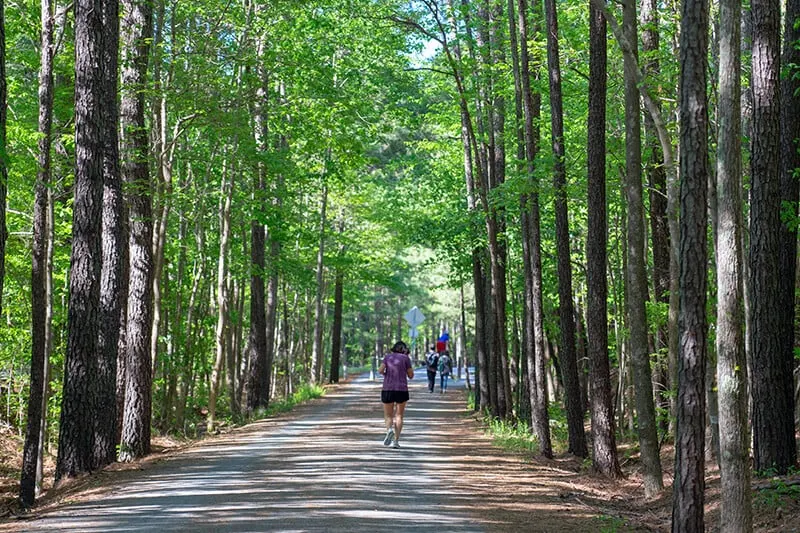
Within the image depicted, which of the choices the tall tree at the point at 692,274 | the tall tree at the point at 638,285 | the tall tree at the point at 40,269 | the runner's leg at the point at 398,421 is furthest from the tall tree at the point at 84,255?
the tall tree at the point at 692,274

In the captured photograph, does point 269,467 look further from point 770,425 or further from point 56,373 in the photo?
point 56,373

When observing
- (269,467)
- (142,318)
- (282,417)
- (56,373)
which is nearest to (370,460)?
(269,467)

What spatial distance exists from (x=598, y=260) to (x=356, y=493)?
19.8ft

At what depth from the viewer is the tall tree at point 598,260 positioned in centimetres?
1555

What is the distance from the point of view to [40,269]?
16750 mm

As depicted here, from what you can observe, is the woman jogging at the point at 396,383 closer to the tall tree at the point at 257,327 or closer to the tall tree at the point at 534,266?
the tall tree at the point at 534,266

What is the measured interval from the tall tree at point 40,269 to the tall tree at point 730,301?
1091 cm

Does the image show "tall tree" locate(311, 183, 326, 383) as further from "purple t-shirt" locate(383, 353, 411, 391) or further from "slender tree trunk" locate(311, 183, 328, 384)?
"purple t-shirt" locate(383, 353, 411, 391)

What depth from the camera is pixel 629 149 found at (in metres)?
13.3

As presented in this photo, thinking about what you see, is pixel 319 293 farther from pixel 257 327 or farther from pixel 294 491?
pixel 294 491

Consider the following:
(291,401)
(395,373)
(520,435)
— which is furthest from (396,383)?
(291,401)

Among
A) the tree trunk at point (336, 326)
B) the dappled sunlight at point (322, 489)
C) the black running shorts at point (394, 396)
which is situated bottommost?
the dappled sunlight at point (322, 489)

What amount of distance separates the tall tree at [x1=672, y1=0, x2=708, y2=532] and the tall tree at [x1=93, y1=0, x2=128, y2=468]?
9.15 meters

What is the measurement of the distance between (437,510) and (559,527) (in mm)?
1311
